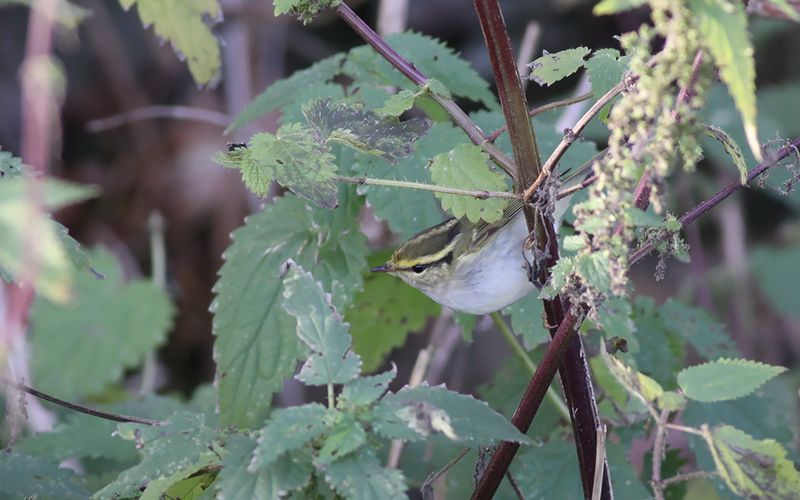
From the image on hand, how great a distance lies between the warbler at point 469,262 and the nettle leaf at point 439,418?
30.7 inches

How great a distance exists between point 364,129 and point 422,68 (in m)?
0.84

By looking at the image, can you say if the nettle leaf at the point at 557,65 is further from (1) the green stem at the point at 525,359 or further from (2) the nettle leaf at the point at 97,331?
(2) the nettle leaf at the point at 97,331

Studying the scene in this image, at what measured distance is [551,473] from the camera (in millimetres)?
2357

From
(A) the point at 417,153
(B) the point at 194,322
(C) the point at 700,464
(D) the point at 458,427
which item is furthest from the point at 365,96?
(B) the point at 194,322

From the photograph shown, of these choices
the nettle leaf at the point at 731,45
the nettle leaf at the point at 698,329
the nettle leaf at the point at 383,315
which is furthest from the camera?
the nettle leaf at the point at 383,315

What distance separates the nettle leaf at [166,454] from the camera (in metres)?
1.66

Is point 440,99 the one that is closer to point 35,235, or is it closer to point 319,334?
point 319,334

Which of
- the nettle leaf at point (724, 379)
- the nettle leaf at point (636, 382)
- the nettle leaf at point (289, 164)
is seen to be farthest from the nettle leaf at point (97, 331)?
the nettle leaf at point (724, 379)

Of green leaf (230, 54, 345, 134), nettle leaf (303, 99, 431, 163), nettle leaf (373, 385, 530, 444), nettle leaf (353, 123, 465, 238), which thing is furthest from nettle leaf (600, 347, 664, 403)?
green leaf (230, 54, 345, 134)

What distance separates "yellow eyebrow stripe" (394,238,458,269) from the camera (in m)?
2.95

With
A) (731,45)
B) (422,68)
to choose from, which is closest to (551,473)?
(422,68)

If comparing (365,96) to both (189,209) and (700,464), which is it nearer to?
(700,464)

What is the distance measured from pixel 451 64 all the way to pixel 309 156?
1029mm

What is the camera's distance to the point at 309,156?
1.81 m
